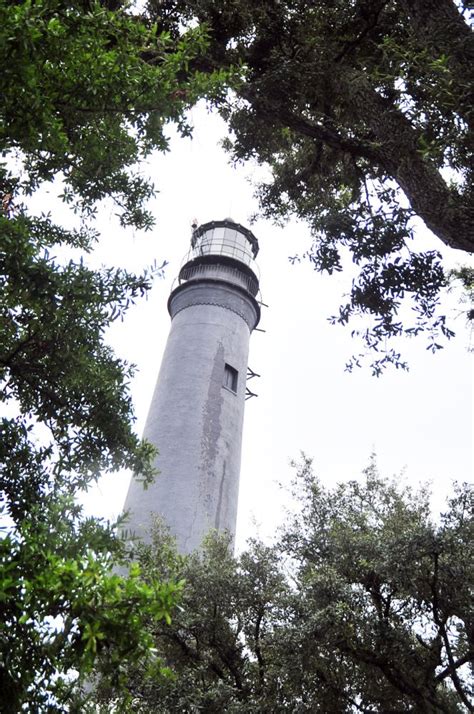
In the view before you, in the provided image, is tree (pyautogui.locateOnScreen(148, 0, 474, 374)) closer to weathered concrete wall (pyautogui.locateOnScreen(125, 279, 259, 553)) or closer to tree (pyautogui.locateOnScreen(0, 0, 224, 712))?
tree (pyautogui.locateOnScreen(0, 0, 224, 712))

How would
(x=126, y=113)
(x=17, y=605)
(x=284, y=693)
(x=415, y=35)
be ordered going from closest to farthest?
(x=17, y=605) < (x=126, y=113) < (x=415, y=35) < (x=284, y=693)

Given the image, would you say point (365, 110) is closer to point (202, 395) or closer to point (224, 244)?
point (202, 395)

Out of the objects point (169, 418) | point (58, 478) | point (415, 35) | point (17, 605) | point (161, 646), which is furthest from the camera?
point (169, 418)

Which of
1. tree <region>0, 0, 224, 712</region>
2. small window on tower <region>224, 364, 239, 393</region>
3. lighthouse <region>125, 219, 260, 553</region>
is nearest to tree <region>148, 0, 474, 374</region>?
tree <region>0, 0, 224, 712</region>

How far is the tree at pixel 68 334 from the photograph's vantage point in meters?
2.70

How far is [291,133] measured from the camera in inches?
396

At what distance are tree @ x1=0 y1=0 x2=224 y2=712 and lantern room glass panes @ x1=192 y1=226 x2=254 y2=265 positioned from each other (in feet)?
54.0

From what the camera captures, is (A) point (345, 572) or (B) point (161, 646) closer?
(A) point (345, 572)

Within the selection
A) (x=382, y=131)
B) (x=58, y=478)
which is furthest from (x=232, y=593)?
(x=382, y=131)

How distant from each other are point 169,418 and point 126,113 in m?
13.2

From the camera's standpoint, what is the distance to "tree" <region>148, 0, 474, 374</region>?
6.59m

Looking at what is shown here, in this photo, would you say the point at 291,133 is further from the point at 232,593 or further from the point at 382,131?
the point at 232,593

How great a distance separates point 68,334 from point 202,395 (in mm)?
13161

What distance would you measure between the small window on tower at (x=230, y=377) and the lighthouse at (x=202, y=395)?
4cm
